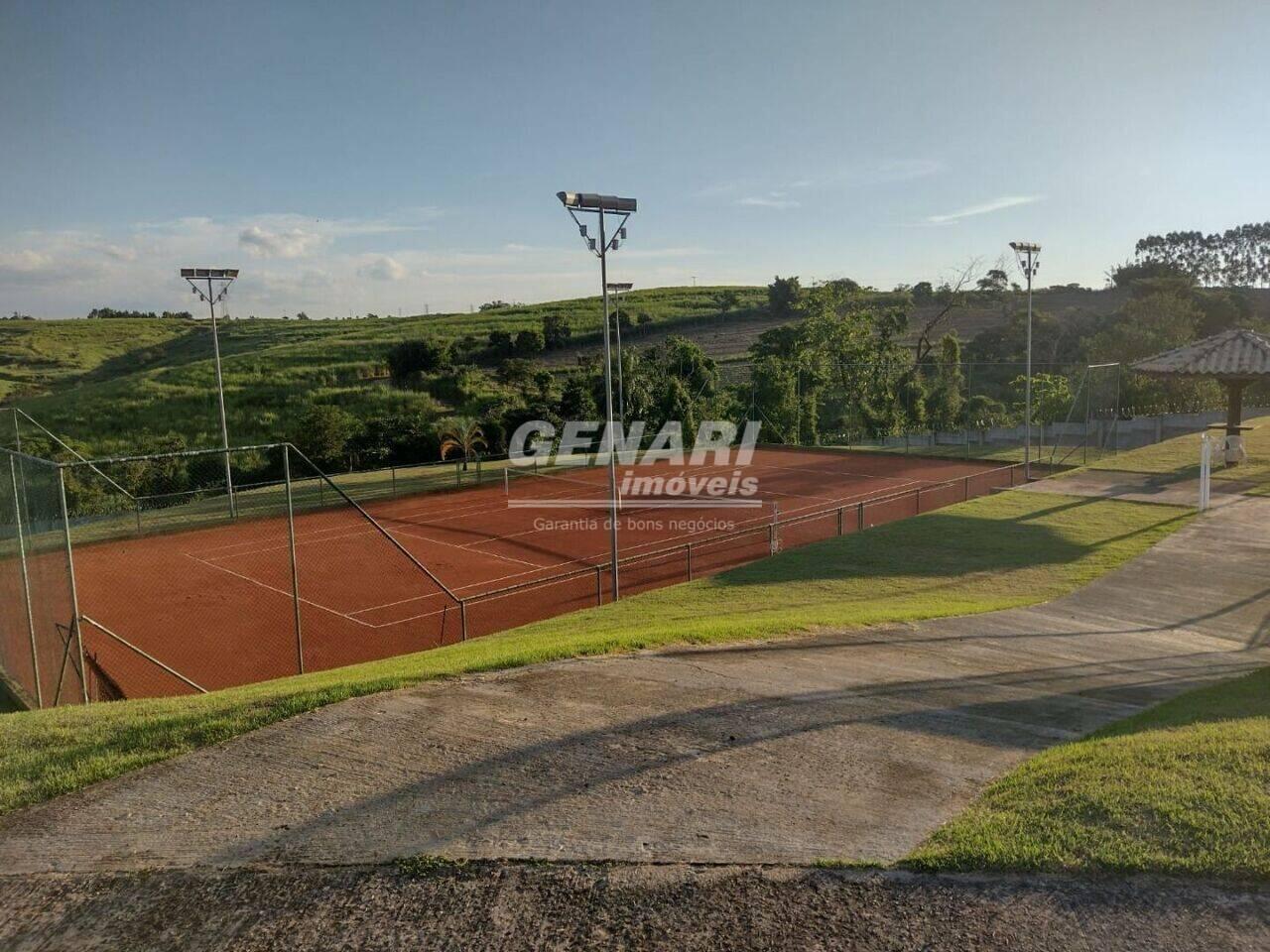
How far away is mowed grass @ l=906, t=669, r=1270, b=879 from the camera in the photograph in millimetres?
4441

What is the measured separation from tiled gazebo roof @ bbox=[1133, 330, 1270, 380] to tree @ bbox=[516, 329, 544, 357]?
156 ft

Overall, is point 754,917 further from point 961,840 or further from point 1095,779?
→ point 1095,779

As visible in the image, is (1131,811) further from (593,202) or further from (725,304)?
(725,304)

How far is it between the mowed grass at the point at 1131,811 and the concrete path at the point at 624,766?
29 centimetres

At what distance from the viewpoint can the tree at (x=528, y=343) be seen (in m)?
68.1

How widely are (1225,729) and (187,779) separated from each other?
7.24 m

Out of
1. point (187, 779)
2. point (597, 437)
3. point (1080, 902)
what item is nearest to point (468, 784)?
point (187, 779)

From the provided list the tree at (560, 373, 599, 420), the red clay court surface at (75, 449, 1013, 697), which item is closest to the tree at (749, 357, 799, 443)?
the tree at (560, 373, 599, 420)

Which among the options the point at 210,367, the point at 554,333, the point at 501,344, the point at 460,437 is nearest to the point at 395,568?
the point at 460,437

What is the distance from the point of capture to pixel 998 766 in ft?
19.7

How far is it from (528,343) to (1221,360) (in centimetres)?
5017

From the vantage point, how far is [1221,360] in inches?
1041

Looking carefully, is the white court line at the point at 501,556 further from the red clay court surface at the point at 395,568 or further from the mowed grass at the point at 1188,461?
the mowed grass at the point at 1188,461

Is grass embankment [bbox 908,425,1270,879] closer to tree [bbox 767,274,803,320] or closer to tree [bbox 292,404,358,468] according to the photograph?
tree [bbox 292,404,358,468]
